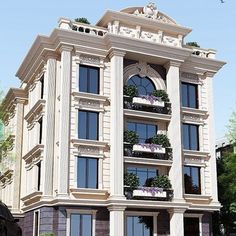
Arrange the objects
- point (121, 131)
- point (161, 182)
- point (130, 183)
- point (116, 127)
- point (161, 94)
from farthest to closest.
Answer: point (161, 94) → point (161, 182) → point (121, 131) → point (116, 127) → point (130, 183)

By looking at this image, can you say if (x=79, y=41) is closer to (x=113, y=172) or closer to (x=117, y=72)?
(x=117, y=72)

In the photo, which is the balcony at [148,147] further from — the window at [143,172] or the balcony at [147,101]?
the balcony at [147,101]

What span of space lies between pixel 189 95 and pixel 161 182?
677cm

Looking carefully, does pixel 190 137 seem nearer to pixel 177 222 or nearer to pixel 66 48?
pixel 177 222

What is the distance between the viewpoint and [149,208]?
28.5m

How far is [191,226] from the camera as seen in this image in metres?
29.9

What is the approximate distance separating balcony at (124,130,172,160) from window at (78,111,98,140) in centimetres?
190

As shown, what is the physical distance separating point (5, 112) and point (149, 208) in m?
17.3

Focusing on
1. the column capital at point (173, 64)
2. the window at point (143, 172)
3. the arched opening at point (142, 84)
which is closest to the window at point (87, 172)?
the window at point (143, 172)

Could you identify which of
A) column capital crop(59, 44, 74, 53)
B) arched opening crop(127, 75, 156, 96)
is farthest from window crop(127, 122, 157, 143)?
column capital crop(59, 44, 74, 53)

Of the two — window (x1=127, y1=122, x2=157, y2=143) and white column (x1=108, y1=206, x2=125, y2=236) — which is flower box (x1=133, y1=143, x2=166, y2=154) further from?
white column (x1=108, y1=206, x2=125, y2=236)

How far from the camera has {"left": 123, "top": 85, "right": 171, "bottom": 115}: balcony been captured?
2934 cm

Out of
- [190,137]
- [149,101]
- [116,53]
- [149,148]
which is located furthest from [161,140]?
[116,53]

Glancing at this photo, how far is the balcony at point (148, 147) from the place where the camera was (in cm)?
2864
